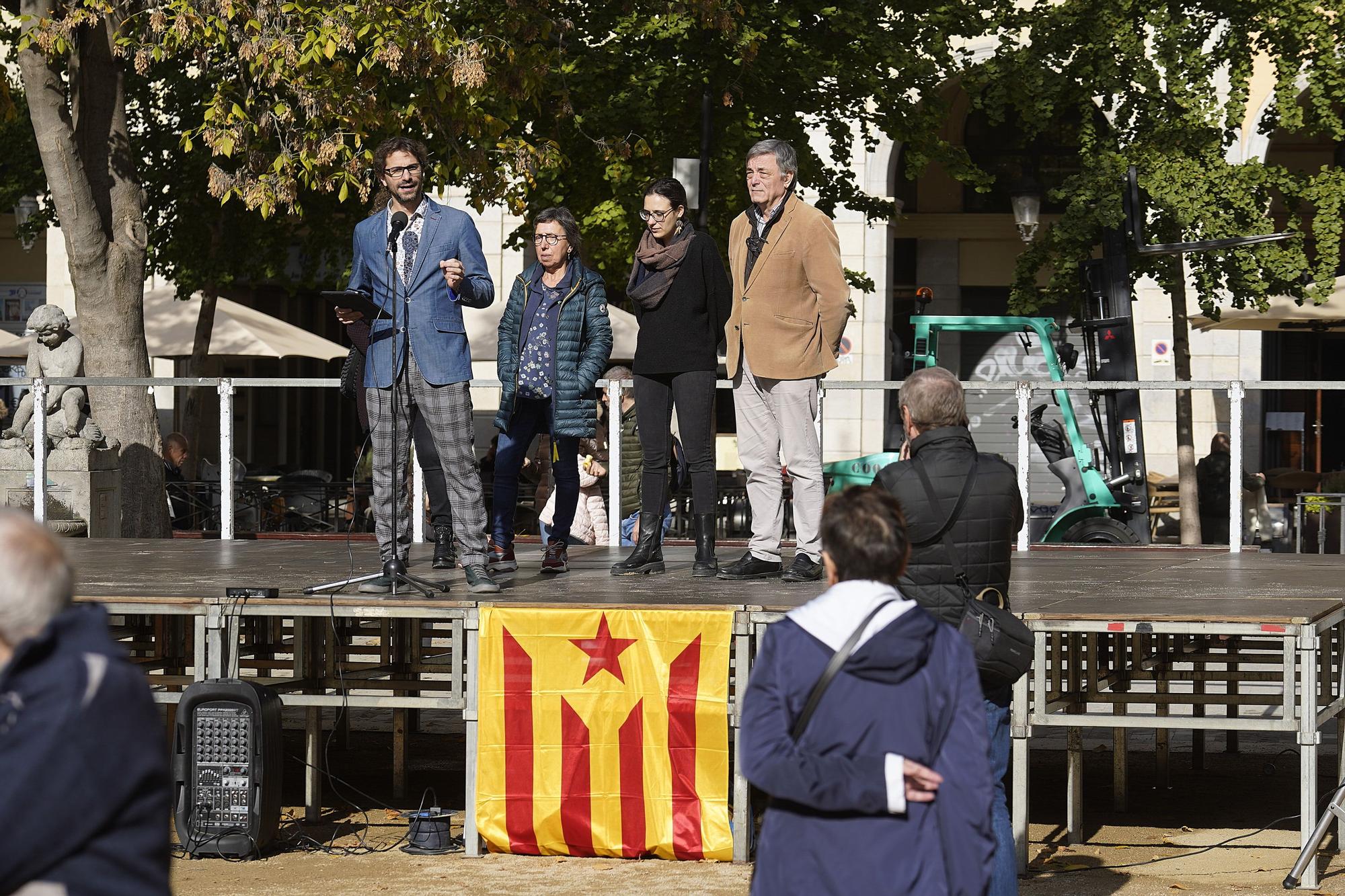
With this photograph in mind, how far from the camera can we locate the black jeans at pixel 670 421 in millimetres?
8688

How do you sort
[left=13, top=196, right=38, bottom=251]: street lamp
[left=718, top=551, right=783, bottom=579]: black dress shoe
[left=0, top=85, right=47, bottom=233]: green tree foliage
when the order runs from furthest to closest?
[left=13, top=196, right=38, bottom=251]: street lamp → [left=0, top=85, right=47, bottom=233]: green tree foliage → [left=718, top=551, right=783, bottom=579]: black dress shoe

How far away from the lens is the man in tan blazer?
27.2ft

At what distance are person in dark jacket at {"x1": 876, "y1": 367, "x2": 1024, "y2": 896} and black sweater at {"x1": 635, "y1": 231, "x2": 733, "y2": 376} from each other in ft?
10.2

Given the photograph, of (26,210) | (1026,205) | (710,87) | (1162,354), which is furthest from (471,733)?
(1162,354)

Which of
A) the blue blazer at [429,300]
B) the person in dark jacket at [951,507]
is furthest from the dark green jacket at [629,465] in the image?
the person in dark jacket at [951,507]

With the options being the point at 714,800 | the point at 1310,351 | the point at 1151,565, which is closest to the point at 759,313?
the point at 714,800

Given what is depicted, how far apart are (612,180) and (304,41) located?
4.40 meters

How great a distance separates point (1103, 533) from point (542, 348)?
30.3 feet

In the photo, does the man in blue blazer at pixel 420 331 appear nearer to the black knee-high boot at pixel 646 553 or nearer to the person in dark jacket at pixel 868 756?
the black knee-high boot at pixel 646 553

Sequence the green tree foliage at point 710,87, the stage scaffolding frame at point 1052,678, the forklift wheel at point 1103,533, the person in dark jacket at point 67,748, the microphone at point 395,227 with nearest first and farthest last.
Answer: the person in dark jacket at point 67,748
the stage scaffolding frame at point 1052,678
the microphone at point 395,227
the forklift wheel at point 1103,533
the green tree foliage at point 710,87

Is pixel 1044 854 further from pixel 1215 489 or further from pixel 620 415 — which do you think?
pixel 1215 489

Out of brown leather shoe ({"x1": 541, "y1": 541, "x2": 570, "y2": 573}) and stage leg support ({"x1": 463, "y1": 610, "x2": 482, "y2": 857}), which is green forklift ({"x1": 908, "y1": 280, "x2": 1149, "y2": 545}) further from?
stage leg support ({"x1": 463, "y1": 610, "x2": 482, "y2": 857})

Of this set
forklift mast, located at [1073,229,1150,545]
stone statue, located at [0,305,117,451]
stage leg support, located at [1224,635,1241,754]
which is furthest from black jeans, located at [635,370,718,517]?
forklift mast, located at [1073,229,1150,545]

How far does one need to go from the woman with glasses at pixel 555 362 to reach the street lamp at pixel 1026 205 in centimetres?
1342
